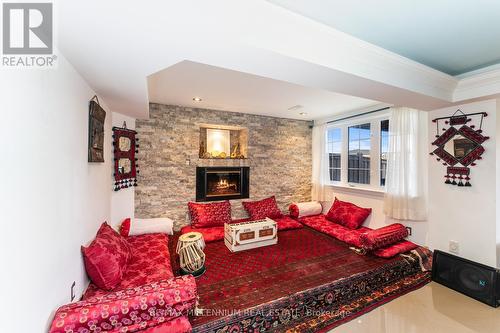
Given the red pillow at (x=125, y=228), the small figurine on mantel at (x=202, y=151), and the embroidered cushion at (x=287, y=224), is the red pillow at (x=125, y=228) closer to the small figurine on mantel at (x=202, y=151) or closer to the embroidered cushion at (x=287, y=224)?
the small figurine on mantel at (x=202, y=151)

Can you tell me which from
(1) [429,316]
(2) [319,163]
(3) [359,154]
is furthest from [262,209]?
(1) [429,316]

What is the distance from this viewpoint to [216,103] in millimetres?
3496

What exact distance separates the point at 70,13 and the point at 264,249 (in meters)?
3.00

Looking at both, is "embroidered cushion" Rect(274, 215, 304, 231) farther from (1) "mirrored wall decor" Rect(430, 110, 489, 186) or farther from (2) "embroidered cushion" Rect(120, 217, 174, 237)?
(1) "mirrored wall decor" Rect(430, 110, 489, 186)

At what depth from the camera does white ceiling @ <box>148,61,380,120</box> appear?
2.36m

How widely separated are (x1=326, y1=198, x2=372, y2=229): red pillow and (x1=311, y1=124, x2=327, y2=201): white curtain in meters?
0.48

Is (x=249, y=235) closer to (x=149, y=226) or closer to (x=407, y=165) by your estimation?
(x=149, y=226)

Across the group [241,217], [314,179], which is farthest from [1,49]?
[314,179]

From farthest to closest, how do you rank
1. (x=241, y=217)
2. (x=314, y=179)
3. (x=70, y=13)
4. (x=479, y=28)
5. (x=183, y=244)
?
1. (x=314, y=179)
2. (x=241, y=217)
3. (x=183, y=244)
4. (x=479, y=28)
5. (x=70, y=13)

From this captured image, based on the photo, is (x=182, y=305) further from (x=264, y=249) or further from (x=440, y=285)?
(x=440, y=285)

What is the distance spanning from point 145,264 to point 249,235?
54.4 inches

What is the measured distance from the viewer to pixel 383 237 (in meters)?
2.77

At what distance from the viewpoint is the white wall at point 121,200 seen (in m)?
3.00

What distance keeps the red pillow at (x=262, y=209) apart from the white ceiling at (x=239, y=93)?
5.93 ft
